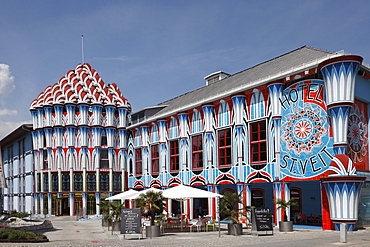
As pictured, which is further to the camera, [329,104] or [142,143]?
[142,143]

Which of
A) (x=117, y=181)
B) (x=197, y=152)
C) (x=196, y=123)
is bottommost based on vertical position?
(x=117, y=181)

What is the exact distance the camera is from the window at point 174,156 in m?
41.6

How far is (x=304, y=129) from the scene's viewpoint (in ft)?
93.5

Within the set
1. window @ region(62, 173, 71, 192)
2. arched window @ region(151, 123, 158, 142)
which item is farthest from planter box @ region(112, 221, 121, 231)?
window @ region(62, 173, 71, 192)

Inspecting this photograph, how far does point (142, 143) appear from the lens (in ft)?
156

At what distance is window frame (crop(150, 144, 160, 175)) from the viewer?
147 ft

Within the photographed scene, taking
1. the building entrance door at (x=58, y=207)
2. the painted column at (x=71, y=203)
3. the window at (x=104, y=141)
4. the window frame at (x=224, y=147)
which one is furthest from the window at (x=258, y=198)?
the building entrance door at (x=58, y=207)

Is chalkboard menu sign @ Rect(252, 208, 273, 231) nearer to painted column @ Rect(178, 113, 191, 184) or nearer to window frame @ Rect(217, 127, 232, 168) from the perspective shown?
window frame @ Rect(217, 127, 232, 168)

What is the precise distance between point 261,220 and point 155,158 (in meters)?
24.0

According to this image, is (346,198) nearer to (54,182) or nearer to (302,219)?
(302,219)

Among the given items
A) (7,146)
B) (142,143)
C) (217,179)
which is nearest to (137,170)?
(142,143)

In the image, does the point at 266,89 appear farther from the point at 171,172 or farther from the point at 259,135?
the point at 171,172

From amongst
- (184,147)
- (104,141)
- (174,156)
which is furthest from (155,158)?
(104,141)

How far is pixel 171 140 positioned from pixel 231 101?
32.8ft
